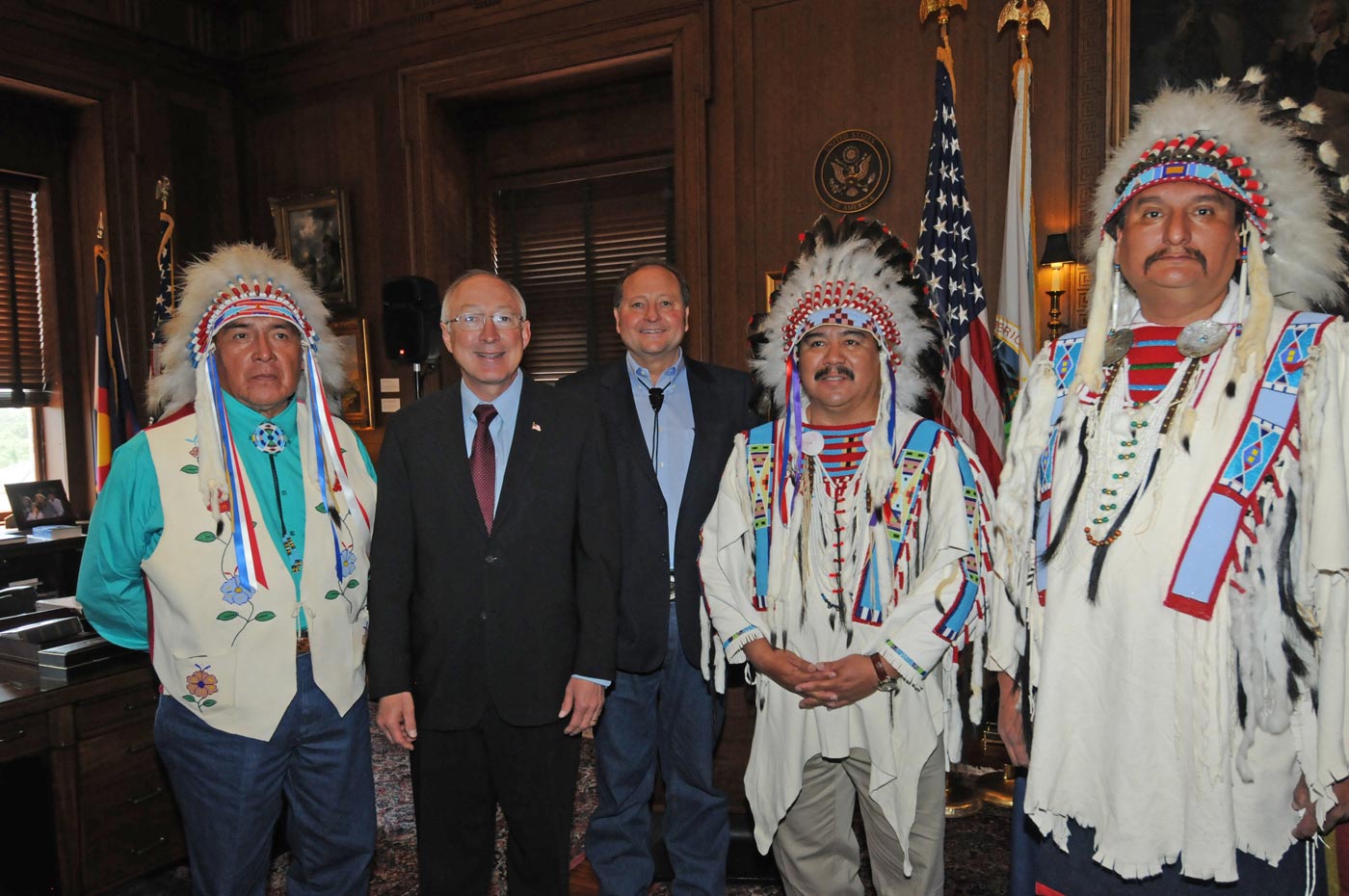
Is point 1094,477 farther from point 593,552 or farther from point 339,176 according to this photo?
point 339,176

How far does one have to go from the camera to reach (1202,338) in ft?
5.06

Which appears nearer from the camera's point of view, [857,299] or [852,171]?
[857,299]

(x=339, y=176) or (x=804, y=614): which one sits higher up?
(x=339, y=176)

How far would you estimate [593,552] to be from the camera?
211 centimetres

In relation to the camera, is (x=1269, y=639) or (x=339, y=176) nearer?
(x=1269, y=639)

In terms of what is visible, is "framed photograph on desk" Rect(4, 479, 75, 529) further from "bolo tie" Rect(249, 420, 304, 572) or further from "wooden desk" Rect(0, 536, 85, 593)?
"bolo tie" Rect(249, 420, 304, 572)

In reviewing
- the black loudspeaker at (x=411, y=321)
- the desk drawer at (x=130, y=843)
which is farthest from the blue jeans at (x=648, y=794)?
the black loudspeaker at (x=411, y=321)

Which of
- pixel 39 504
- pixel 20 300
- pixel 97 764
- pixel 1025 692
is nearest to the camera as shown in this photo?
pixel 1025 692

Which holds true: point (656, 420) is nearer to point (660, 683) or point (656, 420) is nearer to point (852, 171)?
point (660, 683)

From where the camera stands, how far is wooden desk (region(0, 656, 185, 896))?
8.25 ft

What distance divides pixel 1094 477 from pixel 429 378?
5065 millimetres

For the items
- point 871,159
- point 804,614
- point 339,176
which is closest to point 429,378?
point 339,176

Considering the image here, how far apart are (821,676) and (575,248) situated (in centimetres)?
456

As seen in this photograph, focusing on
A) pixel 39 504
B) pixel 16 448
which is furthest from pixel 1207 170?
pixel 16 448
